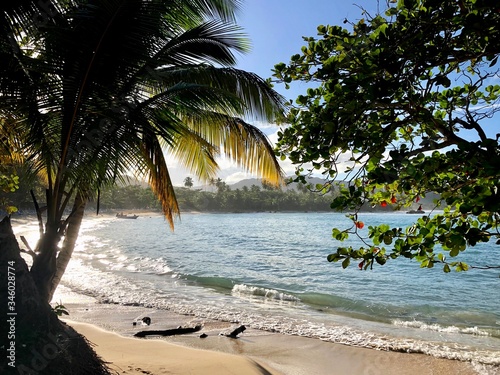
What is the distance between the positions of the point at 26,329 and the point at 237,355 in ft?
14.2

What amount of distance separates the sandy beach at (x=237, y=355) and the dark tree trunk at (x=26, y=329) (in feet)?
5.76

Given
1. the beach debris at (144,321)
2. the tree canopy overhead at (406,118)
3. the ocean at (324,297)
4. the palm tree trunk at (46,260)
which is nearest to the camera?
the tree canopy overhead at (406,118)

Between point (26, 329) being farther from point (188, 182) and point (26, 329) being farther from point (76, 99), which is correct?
point (188, 182)

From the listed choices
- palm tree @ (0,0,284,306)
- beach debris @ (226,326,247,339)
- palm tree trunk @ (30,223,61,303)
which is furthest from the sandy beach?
palm tree @ (0,0,284,306)

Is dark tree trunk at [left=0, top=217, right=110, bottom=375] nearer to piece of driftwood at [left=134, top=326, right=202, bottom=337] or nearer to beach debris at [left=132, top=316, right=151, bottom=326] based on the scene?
piece of driftwood at [left=134, top=326, right=202, bottom=337]

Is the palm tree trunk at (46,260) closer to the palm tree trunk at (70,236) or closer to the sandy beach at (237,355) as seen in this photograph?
the palm tree trunk at (70,236)

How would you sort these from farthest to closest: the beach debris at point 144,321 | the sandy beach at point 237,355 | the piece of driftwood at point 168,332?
the beach debris at point 144,321 < the piece of driftwood at point 168,332 < the sandy beach at point 237,355

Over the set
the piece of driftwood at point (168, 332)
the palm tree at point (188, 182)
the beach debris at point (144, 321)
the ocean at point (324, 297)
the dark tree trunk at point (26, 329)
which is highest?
the palm tree at point (188, 182)

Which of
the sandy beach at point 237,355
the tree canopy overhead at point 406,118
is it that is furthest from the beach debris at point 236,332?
the tree canopy overhead at point 406,118

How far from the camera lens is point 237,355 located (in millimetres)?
6891

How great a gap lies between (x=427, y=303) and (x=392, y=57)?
13.9 metres

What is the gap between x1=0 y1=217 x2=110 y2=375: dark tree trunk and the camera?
330 cm

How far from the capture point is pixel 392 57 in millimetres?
1787

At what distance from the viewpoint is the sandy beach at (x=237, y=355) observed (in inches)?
237
